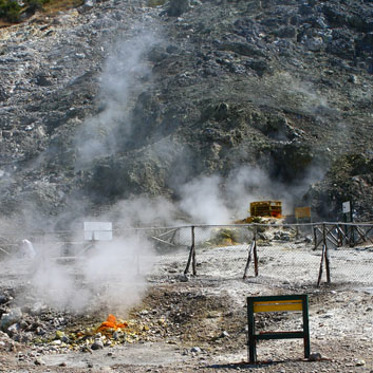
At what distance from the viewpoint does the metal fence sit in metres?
11.2

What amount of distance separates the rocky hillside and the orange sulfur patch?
1475 centimetres

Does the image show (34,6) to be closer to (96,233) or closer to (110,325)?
(96,233)

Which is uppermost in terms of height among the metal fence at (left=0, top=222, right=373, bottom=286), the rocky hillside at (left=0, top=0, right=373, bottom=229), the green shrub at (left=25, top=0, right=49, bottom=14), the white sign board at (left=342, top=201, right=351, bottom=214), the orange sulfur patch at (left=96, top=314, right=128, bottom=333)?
the green shrub at (left=25, top=0, right=49, bottom=14)

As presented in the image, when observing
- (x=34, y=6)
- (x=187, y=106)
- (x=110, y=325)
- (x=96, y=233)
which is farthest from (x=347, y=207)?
(x=34, y=6)

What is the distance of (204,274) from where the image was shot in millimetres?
12211

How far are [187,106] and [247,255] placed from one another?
18.4 m

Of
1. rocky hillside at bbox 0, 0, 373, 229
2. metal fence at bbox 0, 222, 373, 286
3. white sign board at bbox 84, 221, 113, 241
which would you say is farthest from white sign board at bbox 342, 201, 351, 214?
white sign board at bbox 84, 221, 113, 241

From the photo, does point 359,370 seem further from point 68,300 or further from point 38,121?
point 38,121

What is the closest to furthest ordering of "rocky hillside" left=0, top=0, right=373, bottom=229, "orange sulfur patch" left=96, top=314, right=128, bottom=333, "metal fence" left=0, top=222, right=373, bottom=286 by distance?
"orange sulfur patch" left=96, top=314, right=128, bottom=333
"metal fence" left=0, top=222, right=373, bottom=286
"rocky hillside" left=0, top=0, right=373, bottom=229

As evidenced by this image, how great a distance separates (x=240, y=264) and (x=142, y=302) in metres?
3.99

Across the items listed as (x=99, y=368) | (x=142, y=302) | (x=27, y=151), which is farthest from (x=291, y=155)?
(x=99, y=368)

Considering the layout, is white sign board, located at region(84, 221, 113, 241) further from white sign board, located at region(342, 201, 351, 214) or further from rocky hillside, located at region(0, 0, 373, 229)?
rocky hillside, located at region(0, 0, 373, 229)

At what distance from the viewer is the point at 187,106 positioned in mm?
32250

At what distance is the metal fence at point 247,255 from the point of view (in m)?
11.2
